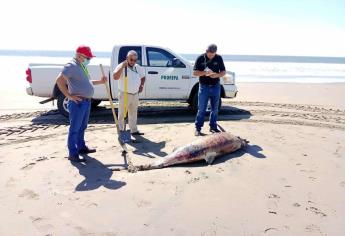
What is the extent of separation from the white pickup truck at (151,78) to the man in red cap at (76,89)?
345cm

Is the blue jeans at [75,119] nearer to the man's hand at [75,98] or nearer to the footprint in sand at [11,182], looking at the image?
the man's hand at [75,98]

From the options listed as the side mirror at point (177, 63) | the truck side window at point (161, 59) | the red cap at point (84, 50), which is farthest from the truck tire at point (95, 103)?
the red cap at point (84, 50)

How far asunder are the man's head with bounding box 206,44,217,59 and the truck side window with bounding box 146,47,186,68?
2637mm

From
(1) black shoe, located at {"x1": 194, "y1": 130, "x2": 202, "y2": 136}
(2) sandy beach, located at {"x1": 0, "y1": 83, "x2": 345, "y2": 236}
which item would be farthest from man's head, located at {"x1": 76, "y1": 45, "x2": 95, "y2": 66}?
(1) black shoe, located at {"x1": 194, "y1": 130, "x2": 202, "y2": 136}

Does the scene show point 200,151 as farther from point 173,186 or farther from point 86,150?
point 86,150

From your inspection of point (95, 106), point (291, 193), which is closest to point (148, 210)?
point (291, 193)

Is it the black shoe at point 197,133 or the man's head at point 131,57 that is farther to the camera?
the black shoe at point 197,133

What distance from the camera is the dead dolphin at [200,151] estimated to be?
18.8 feet

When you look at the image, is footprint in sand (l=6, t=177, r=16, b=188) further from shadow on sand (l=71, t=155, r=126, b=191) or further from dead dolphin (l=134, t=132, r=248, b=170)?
dead dolphin (l=134, t=132, r=248, b=170)

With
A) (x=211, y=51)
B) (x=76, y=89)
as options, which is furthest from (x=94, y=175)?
(x=211, y=51)

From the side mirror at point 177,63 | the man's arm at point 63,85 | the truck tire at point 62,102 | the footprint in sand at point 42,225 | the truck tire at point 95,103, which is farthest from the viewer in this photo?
the truck tire at point 95,103

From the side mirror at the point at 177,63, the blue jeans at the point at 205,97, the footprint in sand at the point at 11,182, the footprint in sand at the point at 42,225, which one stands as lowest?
the footprint in sand at the point at 42,225

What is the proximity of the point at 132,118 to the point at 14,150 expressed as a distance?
228cm

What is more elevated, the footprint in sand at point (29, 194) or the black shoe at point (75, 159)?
the black shoe at point (75, 159)
